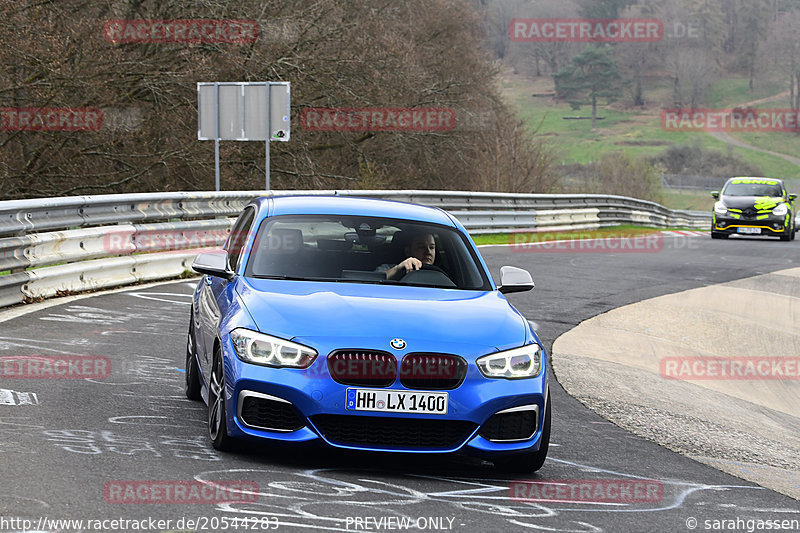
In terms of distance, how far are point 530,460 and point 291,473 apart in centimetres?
125

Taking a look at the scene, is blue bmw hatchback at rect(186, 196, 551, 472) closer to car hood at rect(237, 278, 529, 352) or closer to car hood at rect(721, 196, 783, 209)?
car hood at rect(237, 278, 529, 352)

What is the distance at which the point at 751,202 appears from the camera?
34312 mm

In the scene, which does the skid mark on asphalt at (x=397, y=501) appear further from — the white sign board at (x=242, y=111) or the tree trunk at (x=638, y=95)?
the tree trunk at (x=638, y=95)

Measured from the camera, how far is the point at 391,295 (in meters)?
6.52

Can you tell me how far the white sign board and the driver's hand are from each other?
17.1 metres

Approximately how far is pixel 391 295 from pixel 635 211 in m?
33.3

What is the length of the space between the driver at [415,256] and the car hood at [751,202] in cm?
2860

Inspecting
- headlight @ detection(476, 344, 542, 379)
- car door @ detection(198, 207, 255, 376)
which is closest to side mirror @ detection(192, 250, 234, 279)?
car door @ detection(198, 207, 255, 376)

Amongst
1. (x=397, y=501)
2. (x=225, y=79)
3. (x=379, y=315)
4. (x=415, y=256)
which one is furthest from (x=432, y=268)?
(x=225, y=79)

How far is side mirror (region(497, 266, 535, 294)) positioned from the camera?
7.19 metres

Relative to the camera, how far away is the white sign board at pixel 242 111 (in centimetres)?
2384

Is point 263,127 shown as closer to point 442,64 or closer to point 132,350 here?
point 132,350

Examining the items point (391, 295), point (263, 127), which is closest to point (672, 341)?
point (391, 295)

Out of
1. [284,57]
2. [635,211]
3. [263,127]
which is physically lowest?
[635,211]
